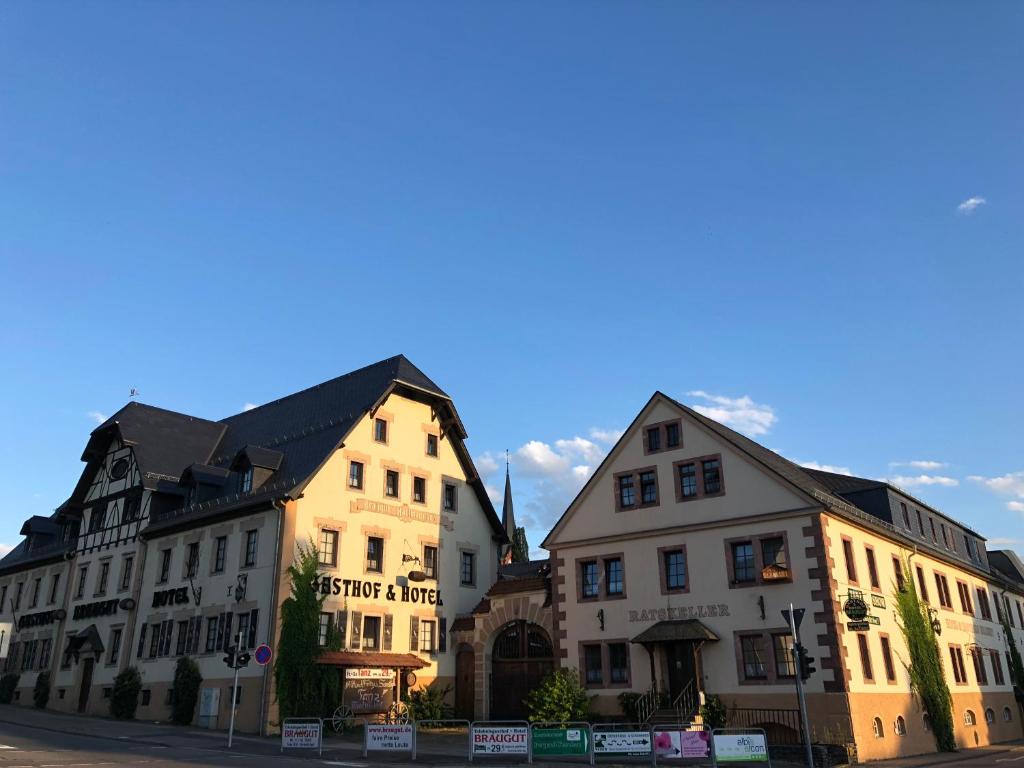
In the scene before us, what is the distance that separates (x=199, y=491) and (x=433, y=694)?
13573 mm

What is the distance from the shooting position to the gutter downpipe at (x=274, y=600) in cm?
3006

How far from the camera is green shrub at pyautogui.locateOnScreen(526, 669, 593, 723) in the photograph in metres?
28.2

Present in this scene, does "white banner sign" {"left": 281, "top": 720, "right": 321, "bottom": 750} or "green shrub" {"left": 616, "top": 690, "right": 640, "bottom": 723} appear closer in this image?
"white banner sign" {"left": 281, "top": 720, "right": 321, "bottom": 750}

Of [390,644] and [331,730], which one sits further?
[390,644]

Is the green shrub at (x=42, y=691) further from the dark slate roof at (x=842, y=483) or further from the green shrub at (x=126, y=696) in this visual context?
the dark slate roof at (x=842, y=483)

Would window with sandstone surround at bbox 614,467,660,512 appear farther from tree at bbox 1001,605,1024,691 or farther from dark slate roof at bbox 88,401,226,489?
tree at bbox 1001,605,1024,691

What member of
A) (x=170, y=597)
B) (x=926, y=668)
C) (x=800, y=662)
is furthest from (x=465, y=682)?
(x=800, y=662)

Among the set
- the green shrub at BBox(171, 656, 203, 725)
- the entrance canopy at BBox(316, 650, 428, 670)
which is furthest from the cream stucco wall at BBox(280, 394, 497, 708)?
the green shrub at BBox(171, 656, 203, 725)

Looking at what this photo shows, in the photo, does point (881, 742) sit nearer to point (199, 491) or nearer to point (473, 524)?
point (473, 524)

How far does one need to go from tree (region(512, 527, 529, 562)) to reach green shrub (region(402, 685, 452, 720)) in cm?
5037

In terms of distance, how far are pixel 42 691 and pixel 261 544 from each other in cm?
1825

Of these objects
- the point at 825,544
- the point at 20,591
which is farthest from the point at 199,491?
the point at 825,544

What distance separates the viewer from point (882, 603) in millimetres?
28797

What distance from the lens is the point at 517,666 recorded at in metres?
34.0
